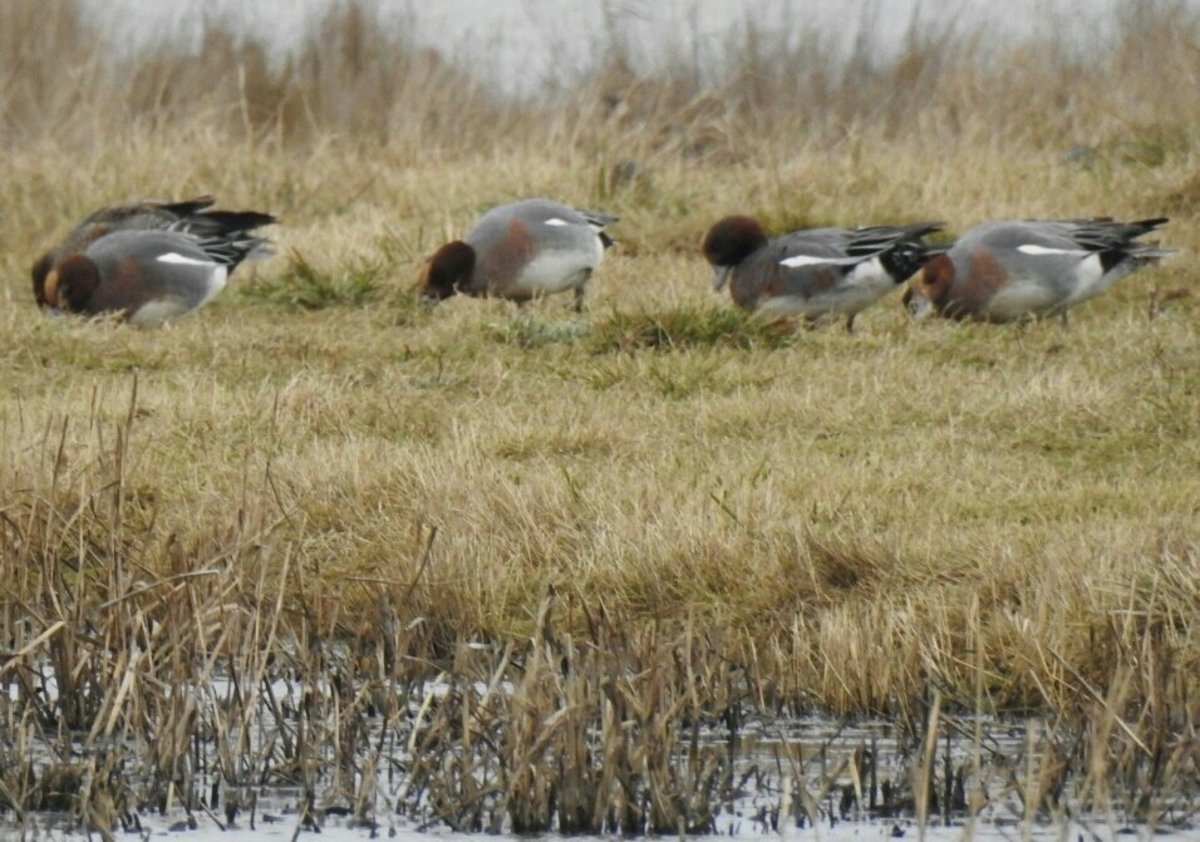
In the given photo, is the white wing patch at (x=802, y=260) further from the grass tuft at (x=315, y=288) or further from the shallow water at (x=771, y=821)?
the shallow water at (x=771, y=821)

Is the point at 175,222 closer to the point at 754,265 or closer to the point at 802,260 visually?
the point at 754,265

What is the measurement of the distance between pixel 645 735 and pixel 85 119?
368 inches

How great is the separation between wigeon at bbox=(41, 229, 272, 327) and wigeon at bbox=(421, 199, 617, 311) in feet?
2.93

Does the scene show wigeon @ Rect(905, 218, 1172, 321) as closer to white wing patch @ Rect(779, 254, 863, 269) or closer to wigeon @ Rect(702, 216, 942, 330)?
wigeon @ Rect(702, 216, 942, 330)

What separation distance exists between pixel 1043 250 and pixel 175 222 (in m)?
3.55

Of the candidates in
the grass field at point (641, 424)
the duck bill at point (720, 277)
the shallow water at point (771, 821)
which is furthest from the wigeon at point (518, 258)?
the shallow water at point (771, 821)

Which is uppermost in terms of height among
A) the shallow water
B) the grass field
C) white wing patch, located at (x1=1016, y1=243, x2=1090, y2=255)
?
white wing patch, located at (x1=1016, y1=243, x2=1090, y2=255)

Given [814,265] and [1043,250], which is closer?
[814,265]

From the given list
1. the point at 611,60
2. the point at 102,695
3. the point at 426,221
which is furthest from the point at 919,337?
the point at 611,60

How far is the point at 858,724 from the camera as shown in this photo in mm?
4230

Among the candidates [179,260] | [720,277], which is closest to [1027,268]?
[720,277]

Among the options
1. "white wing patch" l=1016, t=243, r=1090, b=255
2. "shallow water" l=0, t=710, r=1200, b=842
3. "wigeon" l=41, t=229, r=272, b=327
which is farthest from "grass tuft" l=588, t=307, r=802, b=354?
"shallow water" l=0, t=710, r=1200, b=842

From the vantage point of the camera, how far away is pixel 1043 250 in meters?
7.79

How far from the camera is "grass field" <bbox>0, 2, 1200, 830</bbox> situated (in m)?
4.33
